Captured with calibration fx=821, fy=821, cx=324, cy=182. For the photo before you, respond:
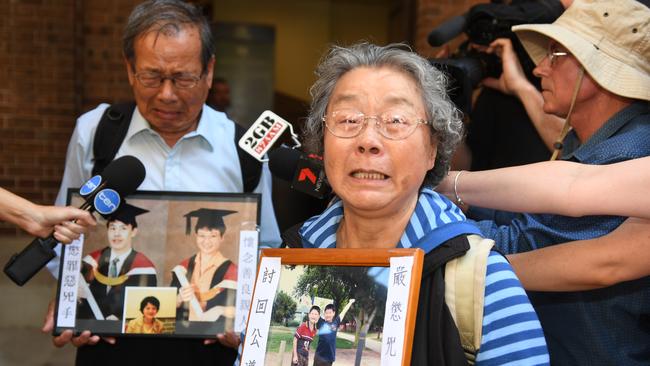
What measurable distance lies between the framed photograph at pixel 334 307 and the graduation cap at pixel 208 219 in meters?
0.81

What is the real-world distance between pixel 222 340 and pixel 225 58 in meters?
8.23

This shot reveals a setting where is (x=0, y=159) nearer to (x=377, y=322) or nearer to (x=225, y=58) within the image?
(x=225, y=58)

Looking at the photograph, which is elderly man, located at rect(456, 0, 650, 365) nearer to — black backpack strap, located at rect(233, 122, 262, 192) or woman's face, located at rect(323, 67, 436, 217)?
woman's face, located at rect(323, 67, 436, 217)

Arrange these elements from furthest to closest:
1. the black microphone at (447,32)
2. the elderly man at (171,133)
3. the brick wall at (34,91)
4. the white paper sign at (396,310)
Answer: the brick wall at (34,91) → the black microphone at (447,32) → the elderly man at (171,133) → the white paper sign at (396,310)

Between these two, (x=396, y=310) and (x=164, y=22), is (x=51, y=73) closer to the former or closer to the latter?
(x=164, y=22)

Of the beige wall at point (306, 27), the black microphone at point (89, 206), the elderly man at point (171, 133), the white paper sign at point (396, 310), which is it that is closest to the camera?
the white paper sign at point (396, 310)

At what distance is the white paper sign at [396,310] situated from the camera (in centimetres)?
168

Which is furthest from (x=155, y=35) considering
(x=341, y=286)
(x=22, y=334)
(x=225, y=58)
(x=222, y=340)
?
(x=225, y=58)

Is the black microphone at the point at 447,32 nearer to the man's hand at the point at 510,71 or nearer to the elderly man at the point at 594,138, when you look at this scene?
the man's hand at the point at 510,71

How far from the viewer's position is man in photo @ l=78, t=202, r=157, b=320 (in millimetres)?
2703

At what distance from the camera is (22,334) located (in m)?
6.36

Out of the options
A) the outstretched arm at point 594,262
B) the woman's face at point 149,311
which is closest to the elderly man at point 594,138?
the outstretched arm at point 594,262

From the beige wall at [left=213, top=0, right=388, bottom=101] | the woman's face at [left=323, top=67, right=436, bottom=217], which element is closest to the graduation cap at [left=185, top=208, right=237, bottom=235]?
the woman's face at [left=323, top=67, right=436, bottom=217]

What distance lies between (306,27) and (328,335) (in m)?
11.5
